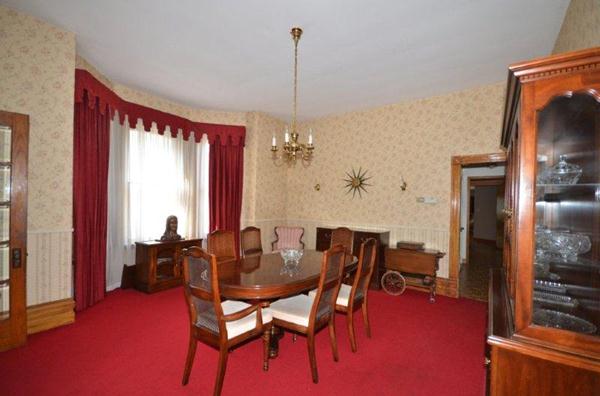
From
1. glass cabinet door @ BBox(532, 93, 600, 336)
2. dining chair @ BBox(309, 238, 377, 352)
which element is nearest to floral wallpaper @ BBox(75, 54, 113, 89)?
dining chair @ BBox(309, 238, 377, 352)

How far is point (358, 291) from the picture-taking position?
9.41 feet

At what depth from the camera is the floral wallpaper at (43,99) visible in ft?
8.83

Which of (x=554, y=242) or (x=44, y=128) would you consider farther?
(x=44, y=128)

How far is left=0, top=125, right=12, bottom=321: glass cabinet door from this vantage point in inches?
101

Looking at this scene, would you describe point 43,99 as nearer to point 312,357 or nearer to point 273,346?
point 273,346

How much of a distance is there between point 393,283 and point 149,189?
3977 millimetres

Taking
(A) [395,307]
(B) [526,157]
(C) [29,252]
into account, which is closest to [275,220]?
(A) [395,307]

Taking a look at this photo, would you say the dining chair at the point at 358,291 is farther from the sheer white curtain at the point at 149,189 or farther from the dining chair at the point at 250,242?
the sheer white curtain at the point at 149,189

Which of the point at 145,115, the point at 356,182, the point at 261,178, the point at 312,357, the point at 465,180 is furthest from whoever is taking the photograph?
the point at 465,180

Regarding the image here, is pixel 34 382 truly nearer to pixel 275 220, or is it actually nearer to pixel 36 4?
pixel 36 4

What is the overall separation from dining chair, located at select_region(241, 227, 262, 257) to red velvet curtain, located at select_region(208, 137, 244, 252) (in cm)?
151

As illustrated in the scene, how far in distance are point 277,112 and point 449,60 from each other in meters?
3.00

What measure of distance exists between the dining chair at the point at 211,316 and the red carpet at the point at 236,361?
1.19 feet

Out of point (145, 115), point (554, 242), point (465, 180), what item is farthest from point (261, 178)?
point (554, 242)
